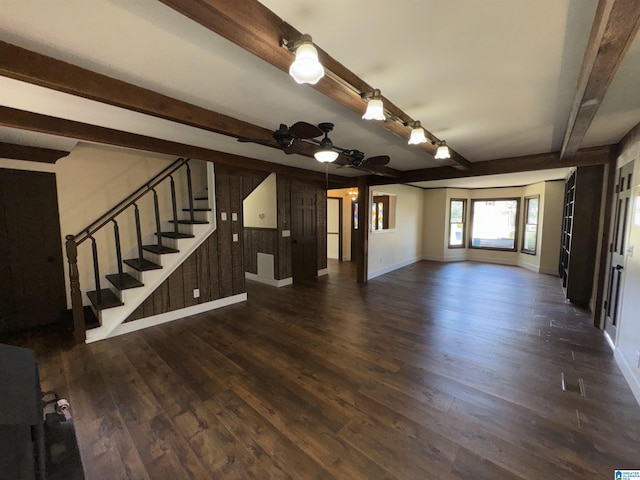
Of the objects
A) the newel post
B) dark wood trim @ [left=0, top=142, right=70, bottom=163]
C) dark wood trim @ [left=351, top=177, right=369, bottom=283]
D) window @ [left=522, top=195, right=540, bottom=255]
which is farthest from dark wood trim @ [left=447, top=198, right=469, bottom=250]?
dark wood trim @ [left=0, top=142, right=70, bottom=163]

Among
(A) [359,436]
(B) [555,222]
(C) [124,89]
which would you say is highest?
(C) [124,89]

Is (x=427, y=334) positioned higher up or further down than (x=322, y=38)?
further down

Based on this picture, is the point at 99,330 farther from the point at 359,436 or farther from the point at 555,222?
the point at 555,222

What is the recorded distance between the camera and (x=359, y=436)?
1791mm

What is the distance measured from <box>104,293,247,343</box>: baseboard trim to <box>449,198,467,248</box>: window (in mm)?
6625

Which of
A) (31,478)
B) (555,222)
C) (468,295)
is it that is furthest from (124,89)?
(555,222)

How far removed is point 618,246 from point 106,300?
6190 mm

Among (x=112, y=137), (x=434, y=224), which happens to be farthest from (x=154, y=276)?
(x=434, y=224)

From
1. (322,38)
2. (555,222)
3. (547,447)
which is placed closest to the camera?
(322,38)

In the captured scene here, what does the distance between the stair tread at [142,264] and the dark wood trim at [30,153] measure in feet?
5.10

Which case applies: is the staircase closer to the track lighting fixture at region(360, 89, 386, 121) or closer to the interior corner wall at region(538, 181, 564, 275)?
the track lighting fixture at region(360, 89, 386, 121)

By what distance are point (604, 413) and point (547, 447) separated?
0.72 metres

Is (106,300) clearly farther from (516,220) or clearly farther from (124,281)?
(516,220)

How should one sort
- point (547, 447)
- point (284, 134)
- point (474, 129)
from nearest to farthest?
point (547, 447), point (284, 134), point (474, 129)
